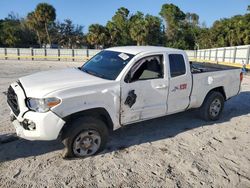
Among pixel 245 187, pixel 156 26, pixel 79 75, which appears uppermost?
pixel 156 26

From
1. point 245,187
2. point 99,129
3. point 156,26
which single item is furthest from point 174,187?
point 156,26

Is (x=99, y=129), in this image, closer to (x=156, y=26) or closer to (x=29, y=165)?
(x=29, y=165)

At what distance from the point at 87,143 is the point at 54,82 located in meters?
1.18

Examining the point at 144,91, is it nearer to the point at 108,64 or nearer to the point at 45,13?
the point at 108,64

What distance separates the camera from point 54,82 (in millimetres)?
4250

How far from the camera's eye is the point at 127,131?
565 cm

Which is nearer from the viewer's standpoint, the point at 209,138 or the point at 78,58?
the point at 209,138

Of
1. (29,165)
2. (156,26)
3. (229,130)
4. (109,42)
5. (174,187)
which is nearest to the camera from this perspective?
(174,187)

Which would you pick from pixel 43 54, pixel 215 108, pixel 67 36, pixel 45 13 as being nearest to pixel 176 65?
pixel 215 108

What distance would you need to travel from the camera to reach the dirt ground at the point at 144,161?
3.75 m

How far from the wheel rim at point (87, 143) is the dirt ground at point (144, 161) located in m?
0.13

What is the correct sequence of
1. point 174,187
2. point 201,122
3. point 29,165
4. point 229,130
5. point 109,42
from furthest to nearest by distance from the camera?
1. point 109,42
2. point 201,122
3. point 229,130
4. point 29,165
5. point 174,187

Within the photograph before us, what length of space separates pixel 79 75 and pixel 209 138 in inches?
120

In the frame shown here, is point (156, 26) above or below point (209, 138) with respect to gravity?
above
